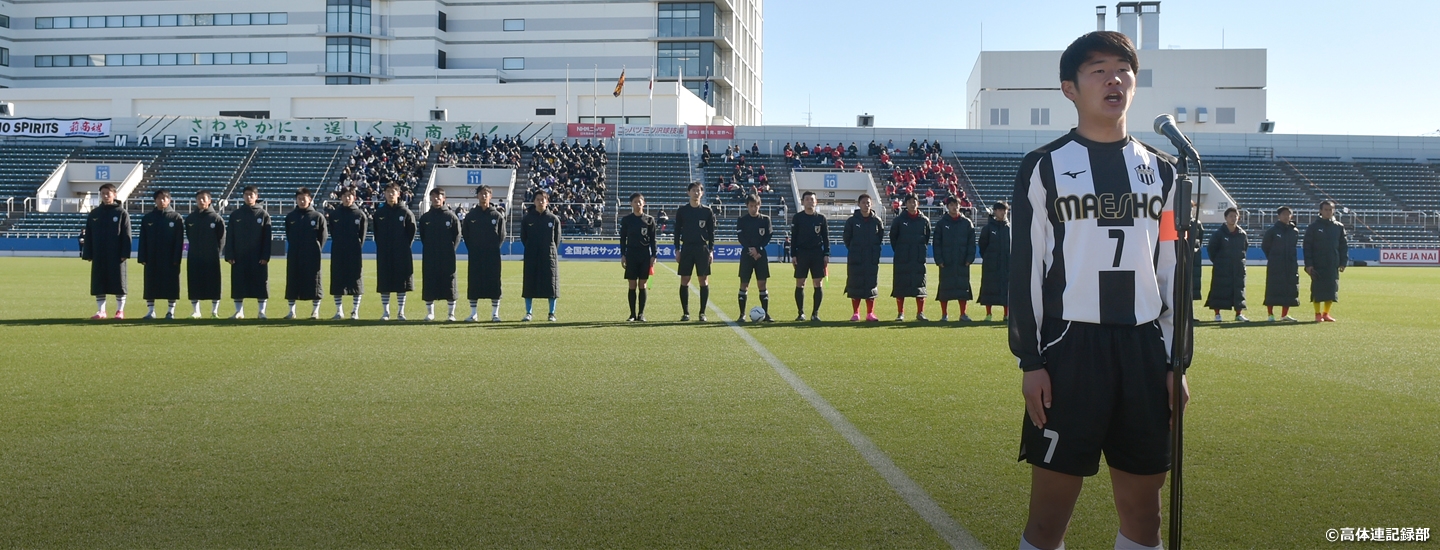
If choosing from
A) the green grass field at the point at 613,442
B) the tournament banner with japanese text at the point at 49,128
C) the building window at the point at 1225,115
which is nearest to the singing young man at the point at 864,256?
the green grass field at the point at 613,442

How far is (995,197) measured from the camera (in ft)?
155

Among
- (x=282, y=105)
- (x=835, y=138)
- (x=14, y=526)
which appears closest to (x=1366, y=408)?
(x=14, y=526)

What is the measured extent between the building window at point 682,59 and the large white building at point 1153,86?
56.2 feet

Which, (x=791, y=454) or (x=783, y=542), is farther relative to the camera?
(x=791, y=454)

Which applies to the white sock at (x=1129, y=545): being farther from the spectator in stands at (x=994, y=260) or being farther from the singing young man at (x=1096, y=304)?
the spectator in stands at (x=994, y=260)

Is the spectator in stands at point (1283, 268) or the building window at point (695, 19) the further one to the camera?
the building window at point (695, 19)

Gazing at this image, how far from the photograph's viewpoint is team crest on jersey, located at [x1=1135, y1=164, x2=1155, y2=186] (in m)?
3.20

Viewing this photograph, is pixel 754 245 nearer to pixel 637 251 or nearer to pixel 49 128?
pixel 637 251

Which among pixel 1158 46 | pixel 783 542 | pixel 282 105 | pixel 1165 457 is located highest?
pixel 1158 46

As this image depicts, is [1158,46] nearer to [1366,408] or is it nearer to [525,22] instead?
[525,22]

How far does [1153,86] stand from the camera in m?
62.5

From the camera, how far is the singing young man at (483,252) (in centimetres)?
1416

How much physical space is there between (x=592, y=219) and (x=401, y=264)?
85.6ft

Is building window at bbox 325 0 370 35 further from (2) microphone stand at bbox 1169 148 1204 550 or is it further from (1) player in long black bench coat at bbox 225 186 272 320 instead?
(2) microphone stand at bbox 1169 148 1204 550
